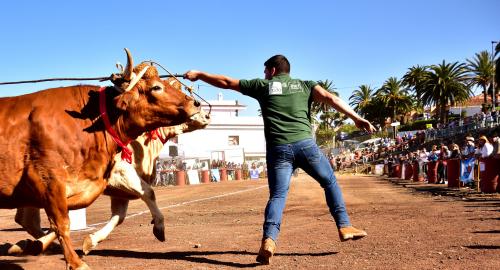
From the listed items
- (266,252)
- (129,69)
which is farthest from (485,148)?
(129,69)

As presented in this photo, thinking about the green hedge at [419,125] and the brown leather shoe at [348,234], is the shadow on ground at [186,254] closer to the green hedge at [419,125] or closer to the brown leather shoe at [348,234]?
the brown leather shoe at [348,234]

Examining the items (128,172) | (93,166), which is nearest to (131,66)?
(93,166)

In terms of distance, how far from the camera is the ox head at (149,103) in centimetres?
557

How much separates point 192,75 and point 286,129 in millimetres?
1198

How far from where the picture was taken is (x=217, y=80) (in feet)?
19.6

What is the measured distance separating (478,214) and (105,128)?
7.40m

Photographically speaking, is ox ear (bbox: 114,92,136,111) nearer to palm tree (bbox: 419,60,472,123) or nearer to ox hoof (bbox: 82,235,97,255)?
ox hoof (bbox: 82,235,97,255)

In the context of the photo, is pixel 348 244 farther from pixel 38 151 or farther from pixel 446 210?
pixel 446 210

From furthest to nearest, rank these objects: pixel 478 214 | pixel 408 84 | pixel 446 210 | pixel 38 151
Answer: pixel 408 84 < pixel 446 210 < pixel 478 214 < pixel 38 151

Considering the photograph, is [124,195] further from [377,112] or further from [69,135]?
[377,112]

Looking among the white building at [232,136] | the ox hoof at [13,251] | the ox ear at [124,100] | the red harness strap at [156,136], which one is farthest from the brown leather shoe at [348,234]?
the white building at [232,136]

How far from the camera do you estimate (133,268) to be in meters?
5.57

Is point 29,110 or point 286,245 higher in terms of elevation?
point 29,110

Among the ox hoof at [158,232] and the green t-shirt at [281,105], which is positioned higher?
the green t-shirt at [281,105]
